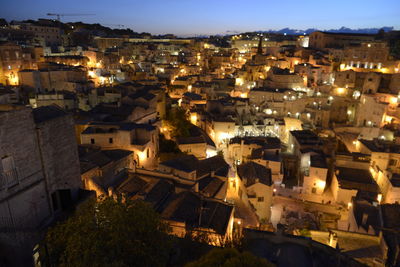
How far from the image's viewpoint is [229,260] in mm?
8422

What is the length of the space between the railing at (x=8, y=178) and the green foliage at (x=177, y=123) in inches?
837

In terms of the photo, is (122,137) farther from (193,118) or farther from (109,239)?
(193,118)

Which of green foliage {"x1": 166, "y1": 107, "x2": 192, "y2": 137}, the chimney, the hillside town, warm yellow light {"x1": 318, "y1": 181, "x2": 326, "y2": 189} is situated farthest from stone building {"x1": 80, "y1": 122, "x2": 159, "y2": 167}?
warm yellow light {"x1": 318, "y1": 181, "x2": 326, "y2": 189}

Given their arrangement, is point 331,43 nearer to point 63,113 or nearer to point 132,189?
point 132,189

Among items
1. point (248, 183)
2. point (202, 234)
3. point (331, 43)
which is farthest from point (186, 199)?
point (331, 43)

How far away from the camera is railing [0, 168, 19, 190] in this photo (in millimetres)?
7859

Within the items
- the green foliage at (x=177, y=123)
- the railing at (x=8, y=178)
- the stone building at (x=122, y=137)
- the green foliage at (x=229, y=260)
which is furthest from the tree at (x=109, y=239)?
the green foliage at (x=177, y=123)

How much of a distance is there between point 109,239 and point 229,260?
11.5 ft

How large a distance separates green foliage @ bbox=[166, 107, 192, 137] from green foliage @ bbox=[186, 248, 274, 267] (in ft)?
68.1

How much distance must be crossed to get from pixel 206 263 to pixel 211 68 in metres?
57.2

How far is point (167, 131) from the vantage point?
2997 cm

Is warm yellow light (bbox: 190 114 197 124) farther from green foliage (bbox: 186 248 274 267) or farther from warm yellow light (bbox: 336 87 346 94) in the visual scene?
green foliage (bbox: 186 248 274 267)

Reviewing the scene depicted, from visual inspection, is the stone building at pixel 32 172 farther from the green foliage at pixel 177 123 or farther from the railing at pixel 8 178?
the green foliage at pixel 177 123

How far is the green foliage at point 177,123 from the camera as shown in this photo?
1163 inches
